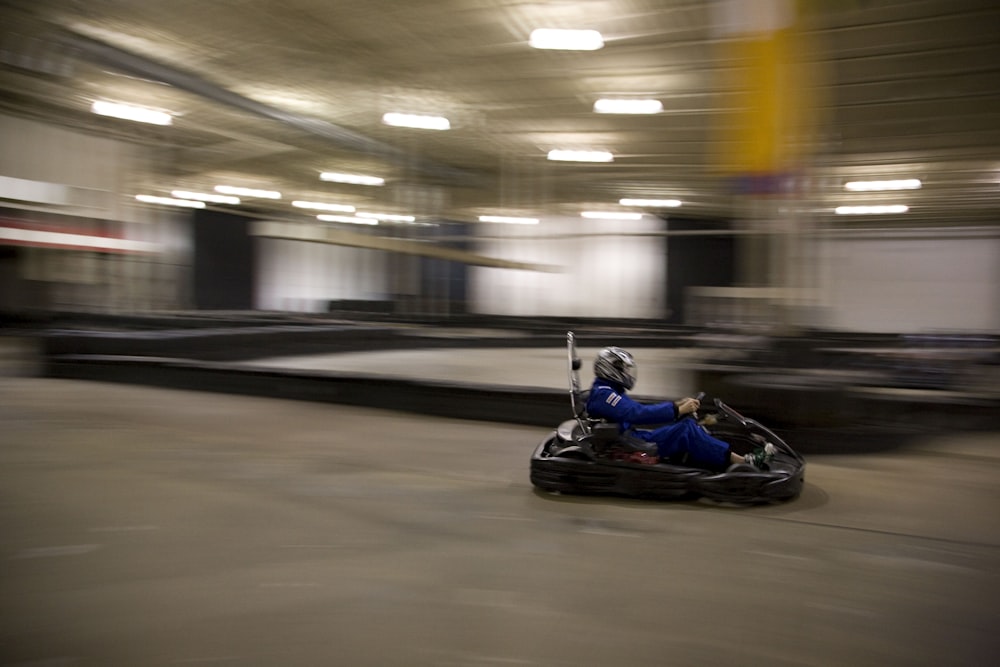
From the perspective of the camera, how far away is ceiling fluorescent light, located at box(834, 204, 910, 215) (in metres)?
18.6

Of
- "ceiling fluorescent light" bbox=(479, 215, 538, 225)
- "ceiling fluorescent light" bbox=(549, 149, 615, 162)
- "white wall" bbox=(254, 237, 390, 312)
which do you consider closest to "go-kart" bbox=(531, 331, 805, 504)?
"ceiling fluorescent light" bbox=(549, 149, 615, 162)

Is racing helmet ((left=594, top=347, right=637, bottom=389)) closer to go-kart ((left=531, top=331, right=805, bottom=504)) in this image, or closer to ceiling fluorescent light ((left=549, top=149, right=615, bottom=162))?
go-kart ((left=531, top=331, right=805, bottom=504))

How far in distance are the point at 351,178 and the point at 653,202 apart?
833 centimetres

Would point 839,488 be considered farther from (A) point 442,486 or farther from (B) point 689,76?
(B) point 689,76

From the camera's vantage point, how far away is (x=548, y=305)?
19.8m

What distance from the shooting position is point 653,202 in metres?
19.8

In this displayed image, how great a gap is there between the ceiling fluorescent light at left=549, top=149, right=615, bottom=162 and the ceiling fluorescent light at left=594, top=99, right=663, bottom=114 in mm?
2923

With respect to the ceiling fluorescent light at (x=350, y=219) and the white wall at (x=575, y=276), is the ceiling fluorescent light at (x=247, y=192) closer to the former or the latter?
the ceiling fluorescent light at (x=350, y=219)

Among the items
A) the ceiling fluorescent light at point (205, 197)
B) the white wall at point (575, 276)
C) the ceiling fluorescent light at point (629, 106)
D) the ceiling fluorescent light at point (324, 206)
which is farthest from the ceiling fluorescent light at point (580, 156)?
the ceiling fluorescent light at point (205, 197)

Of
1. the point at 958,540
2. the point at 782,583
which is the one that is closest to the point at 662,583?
the point at 782,583

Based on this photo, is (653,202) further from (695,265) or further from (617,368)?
(617,368)

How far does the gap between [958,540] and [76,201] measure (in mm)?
17037

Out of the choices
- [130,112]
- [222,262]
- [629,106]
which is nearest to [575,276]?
[629,106]

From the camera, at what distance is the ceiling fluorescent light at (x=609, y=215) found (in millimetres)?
21078
